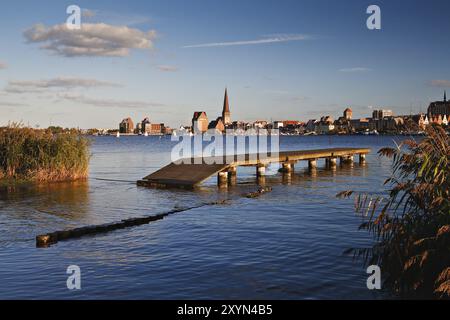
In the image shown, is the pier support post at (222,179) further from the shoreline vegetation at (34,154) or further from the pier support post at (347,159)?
the pier support post at (347,159)

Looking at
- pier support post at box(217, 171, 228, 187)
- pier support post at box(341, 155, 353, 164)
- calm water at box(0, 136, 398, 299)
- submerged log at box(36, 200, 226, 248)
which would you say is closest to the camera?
calm water at box(0, 136, 398, 299)

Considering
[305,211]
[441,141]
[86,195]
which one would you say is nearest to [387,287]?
[441,141]

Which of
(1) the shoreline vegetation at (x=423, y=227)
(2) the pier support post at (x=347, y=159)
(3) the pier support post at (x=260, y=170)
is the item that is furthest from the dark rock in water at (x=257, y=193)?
(2) the pier support post at (x=347, y=159)

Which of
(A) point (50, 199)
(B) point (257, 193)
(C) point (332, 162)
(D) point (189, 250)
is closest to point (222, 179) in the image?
(B) point (257, 193)

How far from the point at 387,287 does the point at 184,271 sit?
5712 mm

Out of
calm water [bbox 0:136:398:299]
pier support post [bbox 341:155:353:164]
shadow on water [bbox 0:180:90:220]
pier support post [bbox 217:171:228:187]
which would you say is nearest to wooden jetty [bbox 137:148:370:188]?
pier support post [bbox 217:171:228:187]

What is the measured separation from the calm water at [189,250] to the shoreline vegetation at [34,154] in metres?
6.04

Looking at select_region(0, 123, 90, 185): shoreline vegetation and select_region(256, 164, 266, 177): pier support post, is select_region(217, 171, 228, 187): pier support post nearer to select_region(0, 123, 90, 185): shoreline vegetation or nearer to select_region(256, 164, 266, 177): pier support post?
select_region(256, 164, 266, 177): pier support post

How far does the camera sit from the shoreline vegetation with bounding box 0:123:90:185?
35.2 metres

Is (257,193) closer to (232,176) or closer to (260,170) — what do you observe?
(232,176)

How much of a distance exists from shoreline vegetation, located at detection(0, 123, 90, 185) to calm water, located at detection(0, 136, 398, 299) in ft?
19.8

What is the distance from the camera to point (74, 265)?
1417 centimetres

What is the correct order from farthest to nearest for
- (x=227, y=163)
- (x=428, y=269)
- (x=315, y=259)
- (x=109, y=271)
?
(x=227, y=163) < (x=315, y=259) < (x=109, y=271) < (x=428, y=269)
